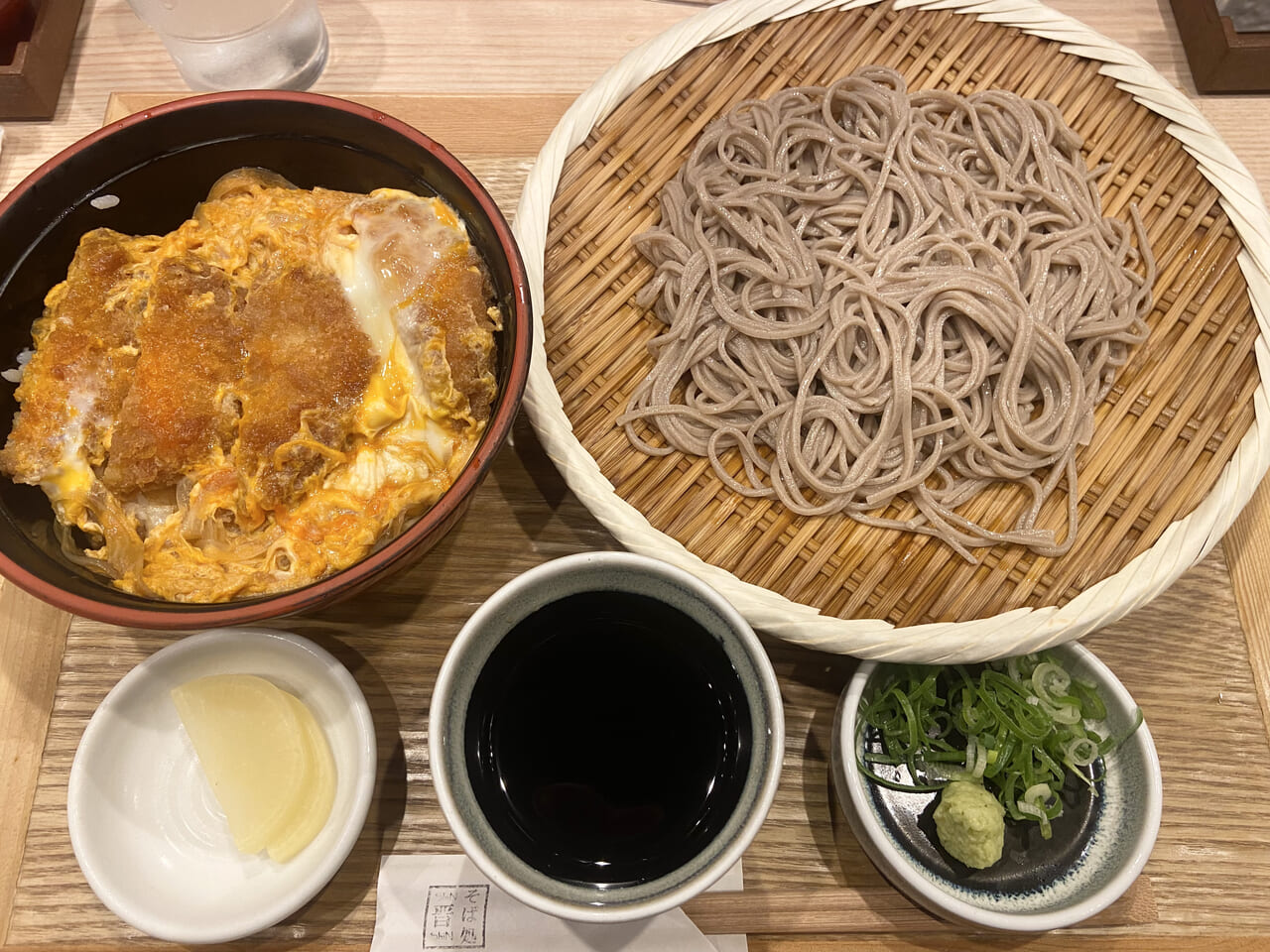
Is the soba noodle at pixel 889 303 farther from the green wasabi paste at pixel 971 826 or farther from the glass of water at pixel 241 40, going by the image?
the glass of water at pixel 241 40

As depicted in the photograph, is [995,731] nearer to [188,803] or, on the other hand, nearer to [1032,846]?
[1032,846]

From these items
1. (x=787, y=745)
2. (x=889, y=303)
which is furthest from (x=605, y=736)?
(x=889, y=303)

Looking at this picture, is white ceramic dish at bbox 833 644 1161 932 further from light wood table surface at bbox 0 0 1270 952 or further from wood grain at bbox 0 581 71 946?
wood grain at bbox 0 581 71 946

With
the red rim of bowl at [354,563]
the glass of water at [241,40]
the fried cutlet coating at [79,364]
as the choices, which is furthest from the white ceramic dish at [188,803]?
the glass of water at [241,40]

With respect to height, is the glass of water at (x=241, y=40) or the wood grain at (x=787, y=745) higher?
the glass of water at (x=241, y=40)

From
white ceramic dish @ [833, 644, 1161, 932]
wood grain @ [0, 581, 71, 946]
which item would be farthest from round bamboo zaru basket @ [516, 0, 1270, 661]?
wood grain @ [0, 581, 71, 946]
